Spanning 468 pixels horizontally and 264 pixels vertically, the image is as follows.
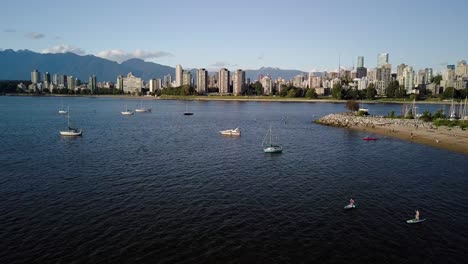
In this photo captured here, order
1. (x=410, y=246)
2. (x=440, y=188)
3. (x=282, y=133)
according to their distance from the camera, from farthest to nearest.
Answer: (x=282, y=133)
(x=440, y=188)
(x=410, y=246)

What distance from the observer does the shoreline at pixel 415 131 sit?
213ft

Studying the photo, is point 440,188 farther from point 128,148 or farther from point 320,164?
point 128,148

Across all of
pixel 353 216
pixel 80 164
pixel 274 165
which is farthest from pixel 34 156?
pixel 353 216

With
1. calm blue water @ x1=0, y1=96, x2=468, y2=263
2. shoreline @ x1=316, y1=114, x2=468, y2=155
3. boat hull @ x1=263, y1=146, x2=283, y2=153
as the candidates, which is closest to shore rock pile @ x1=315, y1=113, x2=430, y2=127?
shoreline @ x1=316, y1=114, x2=468, y2=155

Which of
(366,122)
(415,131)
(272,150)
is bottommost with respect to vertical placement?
(272,150)

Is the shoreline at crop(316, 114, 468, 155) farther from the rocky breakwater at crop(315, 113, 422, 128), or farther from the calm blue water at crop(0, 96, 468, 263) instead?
the calm blue water at crop(0, 96, 468, 263)

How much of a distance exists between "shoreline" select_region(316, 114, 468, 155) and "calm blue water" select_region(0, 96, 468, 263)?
763cm

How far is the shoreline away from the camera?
213 ft

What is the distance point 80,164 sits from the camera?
48844mm

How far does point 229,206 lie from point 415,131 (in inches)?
2428

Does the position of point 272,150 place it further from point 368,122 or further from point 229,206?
point 368,122

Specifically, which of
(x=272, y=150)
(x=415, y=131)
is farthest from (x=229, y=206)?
(x=415, y=131)

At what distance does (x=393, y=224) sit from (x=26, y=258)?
26019mm

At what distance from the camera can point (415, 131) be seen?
262 feet
